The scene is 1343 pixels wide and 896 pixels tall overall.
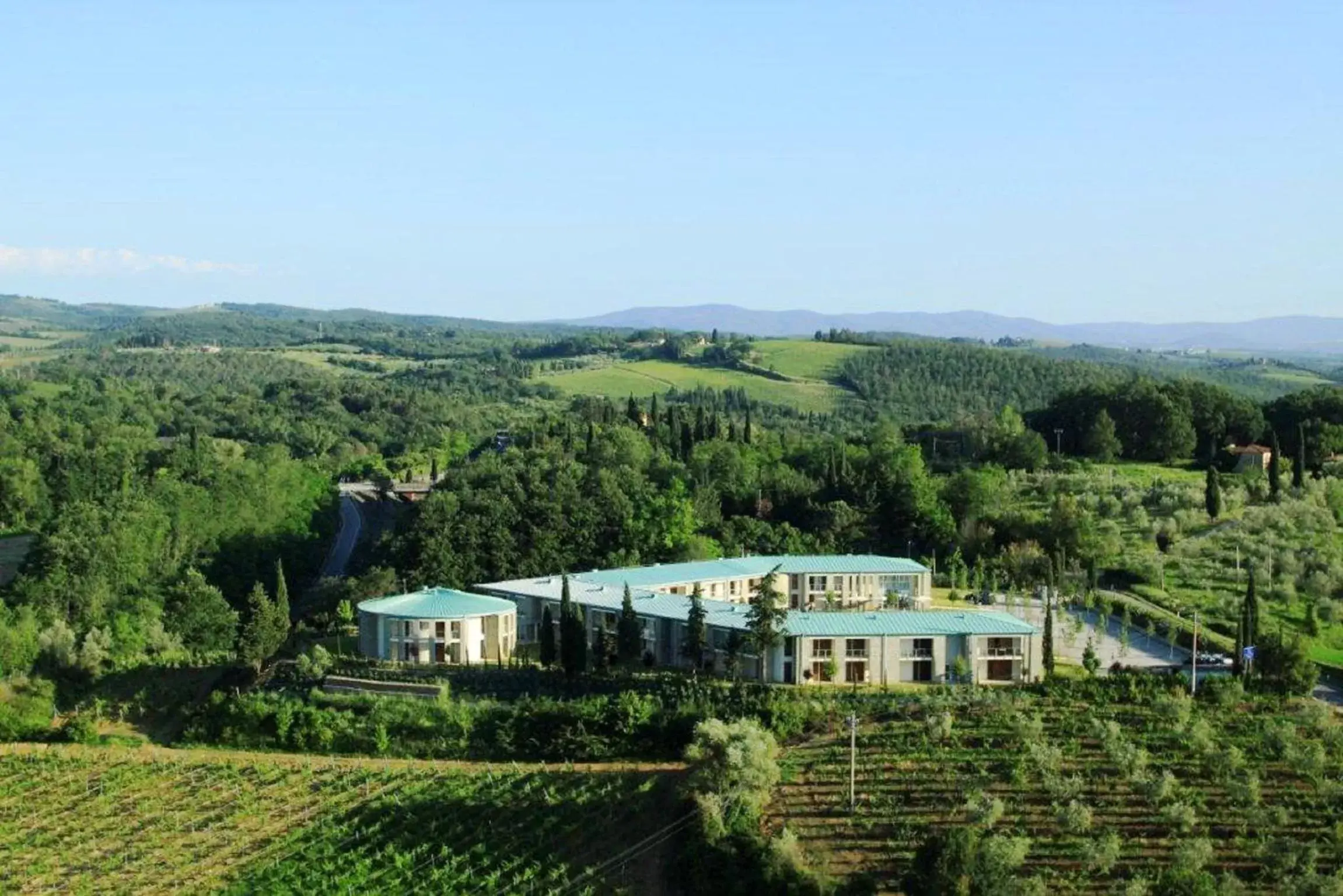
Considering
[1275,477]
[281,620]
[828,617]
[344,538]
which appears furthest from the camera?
[344,538]

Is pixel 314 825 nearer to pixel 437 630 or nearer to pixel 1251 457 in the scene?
pixel 437 630

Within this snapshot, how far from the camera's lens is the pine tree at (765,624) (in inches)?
1665

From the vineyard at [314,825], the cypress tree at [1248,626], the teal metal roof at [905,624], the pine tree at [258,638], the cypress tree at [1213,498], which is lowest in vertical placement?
the vineyard at [314,825]

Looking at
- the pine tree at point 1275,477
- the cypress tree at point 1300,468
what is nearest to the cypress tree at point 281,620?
the pine tree at point 1275,477

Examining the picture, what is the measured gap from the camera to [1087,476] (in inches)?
2788

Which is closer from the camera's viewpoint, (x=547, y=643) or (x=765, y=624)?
(x=765, y=624)

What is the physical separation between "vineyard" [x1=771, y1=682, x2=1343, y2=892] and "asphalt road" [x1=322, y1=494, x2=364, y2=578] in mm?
38926

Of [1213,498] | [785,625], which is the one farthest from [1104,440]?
[785,625]

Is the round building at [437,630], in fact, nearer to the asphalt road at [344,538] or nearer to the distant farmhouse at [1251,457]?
the asphalt road at [344,538]

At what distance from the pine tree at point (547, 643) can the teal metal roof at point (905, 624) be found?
25.4 feet

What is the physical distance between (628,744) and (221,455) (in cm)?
5027

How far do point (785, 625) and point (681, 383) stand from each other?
89.0 meters

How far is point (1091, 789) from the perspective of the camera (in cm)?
3362

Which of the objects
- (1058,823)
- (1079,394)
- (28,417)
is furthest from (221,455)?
(1058,823)
